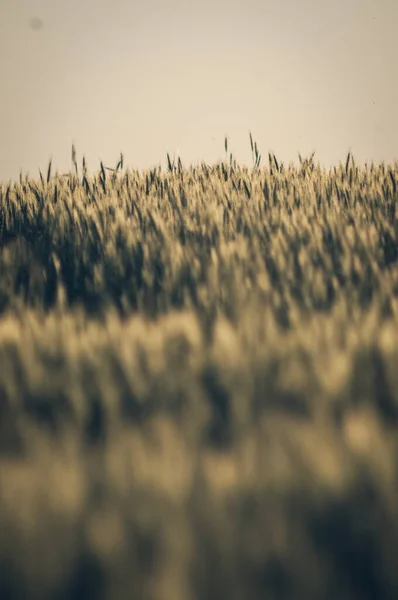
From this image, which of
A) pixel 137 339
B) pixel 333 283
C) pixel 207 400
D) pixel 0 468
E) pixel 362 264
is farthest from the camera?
pixel 362 264

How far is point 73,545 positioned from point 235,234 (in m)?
1.26

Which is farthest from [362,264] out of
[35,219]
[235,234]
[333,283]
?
[35,219]

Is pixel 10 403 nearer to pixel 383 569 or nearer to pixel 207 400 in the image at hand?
pixel 207 400

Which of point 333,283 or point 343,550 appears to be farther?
point 333,283

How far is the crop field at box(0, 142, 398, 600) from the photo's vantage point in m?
0.45

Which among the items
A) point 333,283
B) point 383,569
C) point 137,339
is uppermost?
point 333,283

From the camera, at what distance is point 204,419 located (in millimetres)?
677

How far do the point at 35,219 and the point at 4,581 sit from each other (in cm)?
172

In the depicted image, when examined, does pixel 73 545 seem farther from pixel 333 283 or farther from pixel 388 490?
pixel 333 283

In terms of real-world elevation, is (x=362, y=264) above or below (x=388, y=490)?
above

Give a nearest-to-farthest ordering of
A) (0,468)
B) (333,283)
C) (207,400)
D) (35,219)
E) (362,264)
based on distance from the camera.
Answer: (0,468) < (207,400) < (333,283) < (362,264) < (35,219)

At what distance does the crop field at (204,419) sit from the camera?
1.46ft

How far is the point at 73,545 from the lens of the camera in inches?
18.2

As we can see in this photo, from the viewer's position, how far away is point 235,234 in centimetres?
162
